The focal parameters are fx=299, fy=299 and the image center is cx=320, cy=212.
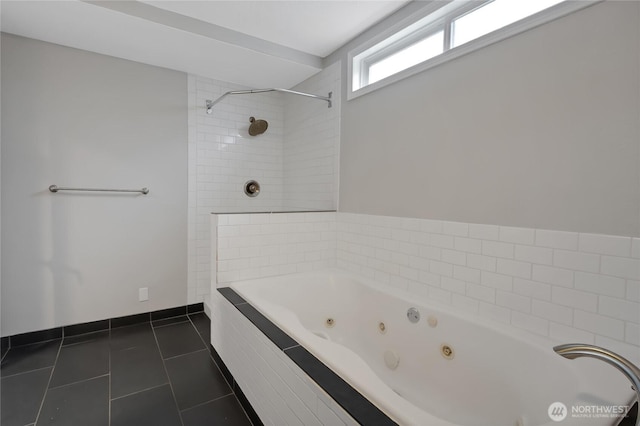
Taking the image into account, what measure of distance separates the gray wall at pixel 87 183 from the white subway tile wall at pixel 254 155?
4.6 inches

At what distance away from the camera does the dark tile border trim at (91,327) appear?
216 cm

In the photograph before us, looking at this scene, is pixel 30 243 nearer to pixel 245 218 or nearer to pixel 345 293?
pixel 245 218

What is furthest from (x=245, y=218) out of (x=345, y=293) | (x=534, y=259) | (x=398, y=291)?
(x=534, y=259)

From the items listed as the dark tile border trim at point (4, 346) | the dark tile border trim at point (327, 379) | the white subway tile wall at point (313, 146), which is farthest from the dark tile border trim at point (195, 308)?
the dark tile border trim at point (327, 379)

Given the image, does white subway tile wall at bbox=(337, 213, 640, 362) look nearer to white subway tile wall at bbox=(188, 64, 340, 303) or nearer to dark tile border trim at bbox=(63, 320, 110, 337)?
white subway tile wall at bbox=(188, 64, 340, 303)

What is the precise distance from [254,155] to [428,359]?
247cm

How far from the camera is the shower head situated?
296 centimetres

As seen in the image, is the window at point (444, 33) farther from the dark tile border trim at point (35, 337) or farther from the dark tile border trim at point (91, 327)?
the dark tile border trim at point (35, 337)

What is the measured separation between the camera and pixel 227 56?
2.41 metres

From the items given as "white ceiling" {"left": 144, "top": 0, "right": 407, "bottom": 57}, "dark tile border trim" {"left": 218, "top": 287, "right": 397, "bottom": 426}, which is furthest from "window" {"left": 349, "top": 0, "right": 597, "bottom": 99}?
"dark tile border trim" {"left": 218, "top": 287, "right": 397, "bottom": 426}

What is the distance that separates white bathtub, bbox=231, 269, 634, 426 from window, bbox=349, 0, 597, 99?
4.59ft

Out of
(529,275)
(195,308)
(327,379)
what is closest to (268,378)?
(327,379)

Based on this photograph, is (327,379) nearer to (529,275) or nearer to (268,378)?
(268,378)

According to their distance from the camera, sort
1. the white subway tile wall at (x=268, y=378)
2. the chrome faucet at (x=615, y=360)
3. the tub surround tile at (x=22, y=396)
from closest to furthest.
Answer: the chrome faucet at (x=615, y=360), the white subway tile wall at (x=268, y=378), the tub surround tile at (x=22, y=396)
